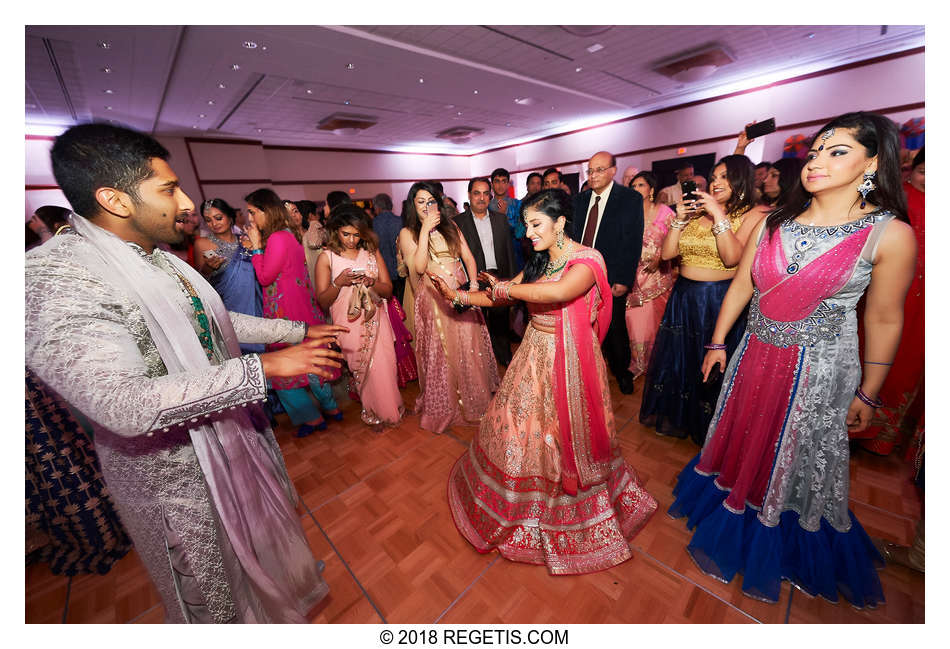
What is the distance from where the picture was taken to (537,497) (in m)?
1.64

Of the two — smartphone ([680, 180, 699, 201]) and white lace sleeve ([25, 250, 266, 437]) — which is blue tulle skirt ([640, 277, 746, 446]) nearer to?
smartphone ([680, 180, 699, 201])

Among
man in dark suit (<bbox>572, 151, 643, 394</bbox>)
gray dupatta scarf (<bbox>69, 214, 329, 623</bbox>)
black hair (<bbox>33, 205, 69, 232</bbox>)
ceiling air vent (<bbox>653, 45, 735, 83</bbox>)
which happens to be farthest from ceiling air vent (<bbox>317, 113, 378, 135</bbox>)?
gray dupatta scarf (<bbox>69, 214, 329, 623</bbox>)

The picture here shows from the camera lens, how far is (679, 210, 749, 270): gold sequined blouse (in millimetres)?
2006

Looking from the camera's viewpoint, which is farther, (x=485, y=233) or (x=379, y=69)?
(x=379, y=69)

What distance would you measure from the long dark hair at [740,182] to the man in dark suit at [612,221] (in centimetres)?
66

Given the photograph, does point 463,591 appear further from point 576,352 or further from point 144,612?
point 144,612

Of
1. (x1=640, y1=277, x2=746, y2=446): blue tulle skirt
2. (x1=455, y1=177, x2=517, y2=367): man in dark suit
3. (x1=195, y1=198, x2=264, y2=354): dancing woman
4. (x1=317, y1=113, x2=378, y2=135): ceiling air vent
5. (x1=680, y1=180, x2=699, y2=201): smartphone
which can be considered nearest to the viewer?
(x1=680, y1=180, x2=699, y2=201): smartphone

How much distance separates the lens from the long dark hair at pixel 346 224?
2.43 m

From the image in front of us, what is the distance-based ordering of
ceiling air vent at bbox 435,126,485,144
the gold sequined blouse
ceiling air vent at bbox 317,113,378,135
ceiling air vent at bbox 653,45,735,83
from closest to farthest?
1. the gold sequined blouse
2. ceiling air vent at bbox 653,45,735,83
3. ceiling air vent at bbox 317,113,378,135
4. ceiling air vent at bbox 435,126,485,144

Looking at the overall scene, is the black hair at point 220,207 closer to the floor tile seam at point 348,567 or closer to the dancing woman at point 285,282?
the dancing woman at point 285,282

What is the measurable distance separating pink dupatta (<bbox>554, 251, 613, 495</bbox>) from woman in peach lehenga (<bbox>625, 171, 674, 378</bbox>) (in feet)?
6.04

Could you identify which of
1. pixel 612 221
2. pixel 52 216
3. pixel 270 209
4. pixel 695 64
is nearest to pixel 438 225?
pixel 270 209

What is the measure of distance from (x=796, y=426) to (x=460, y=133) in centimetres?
1013
